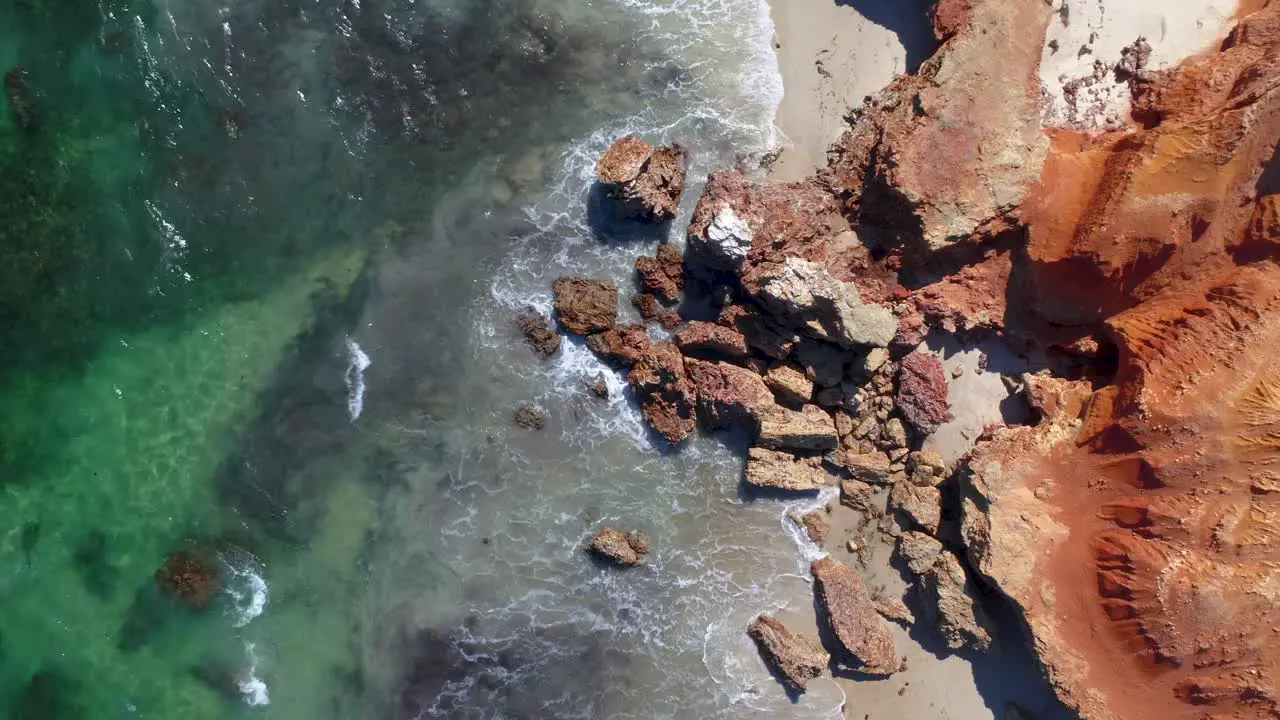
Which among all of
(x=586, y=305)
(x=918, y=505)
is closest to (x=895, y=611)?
(x=918, y=505)

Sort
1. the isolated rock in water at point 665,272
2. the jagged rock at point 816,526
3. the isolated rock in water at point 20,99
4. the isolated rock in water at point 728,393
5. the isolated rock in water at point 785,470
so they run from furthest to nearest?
the isolated rock in water at point 20,99, the isolated rock in water at point 665,272, the jagged rock at point 816,526, the isolated rock in water at point 785,470, the isolated rock in water at point 728,393

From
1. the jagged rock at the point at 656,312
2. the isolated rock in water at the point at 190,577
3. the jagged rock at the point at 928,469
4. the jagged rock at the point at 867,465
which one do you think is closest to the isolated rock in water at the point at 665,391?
the jagged rock at the point at 656,312

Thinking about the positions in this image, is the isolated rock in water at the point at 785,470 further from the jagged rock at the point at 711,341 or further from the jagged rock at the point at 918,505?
the jagged rock at the point at 711,341

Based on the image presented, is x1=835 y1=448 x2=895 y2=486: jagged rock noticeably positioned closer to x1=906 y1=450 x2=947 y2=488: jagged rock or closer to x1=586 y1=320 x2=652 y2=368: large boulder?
x1=906 y1=450 x2=947 y2=488: jagged rock

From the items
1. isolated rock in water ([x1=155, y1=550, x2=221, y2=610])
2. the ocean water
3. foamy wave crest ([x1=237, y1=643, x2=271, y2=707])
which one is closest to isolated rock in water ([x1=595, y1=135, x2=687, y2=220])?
the ocean water

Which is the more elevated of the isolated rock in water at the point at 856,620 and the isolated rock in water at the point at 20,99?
the isolated rock in water at the point at 20,99

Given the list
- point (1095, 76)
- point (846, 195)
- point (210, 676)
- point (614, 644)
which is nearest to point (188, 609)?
point (210, 676)
